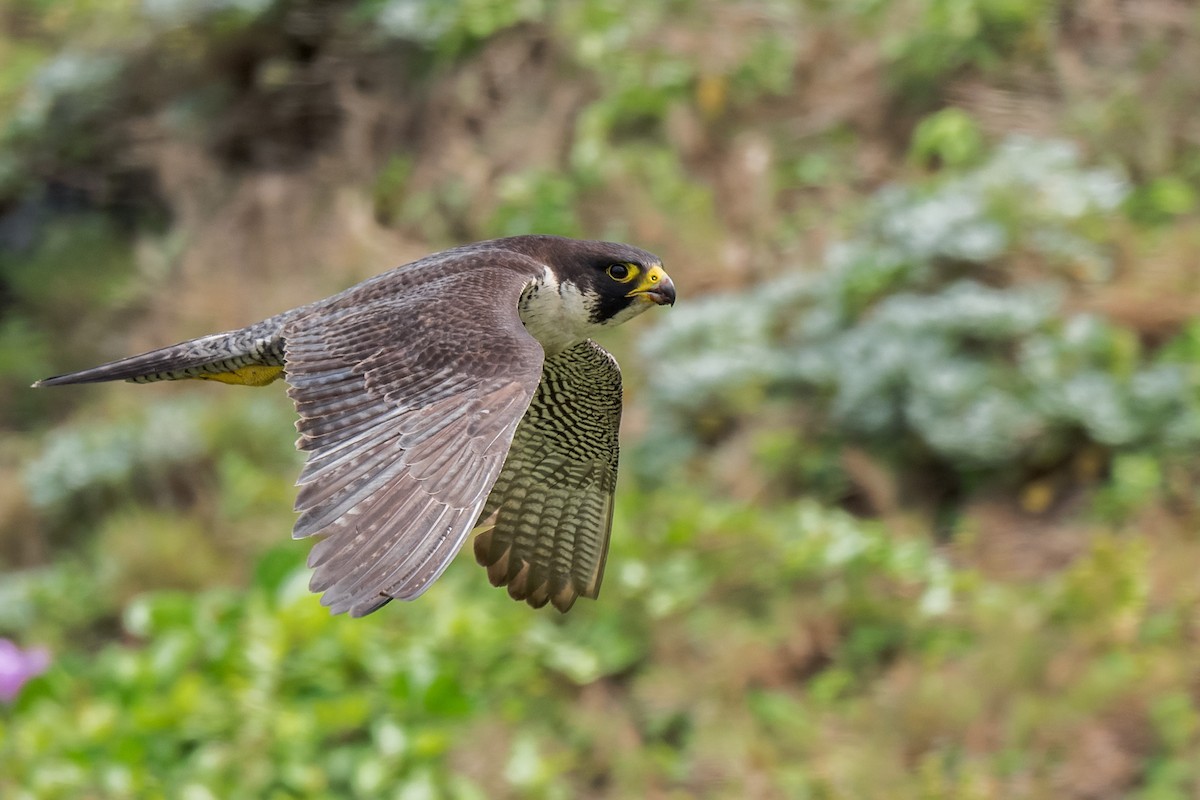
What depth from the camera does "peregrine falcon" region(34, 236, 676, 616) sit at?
10.9 feet

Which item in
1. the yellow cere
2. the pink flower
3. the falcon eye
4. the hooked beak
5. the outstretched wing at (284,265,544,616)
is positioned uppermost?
the outstretched wing at (284,265,544,616)

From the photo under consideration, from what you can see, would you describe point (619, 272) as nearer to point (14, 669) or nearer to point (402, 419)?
point (402, 419)

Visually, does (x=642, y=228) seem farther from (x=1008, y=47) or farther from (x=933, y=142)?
(x=1008, y=47)

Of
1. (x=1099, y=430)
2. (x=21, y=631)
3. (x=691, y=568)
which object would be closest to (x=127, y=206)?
(x=21, y=631)

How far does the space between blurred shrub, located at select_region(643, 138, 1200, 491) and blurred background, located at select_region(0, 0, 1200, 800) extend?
2 centimetres

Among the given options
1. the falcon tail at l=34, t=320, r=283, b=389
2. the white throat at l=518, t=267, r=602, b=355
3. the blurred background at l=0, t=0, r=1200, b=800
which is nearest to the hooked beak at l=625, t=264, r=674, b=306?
the white throat at l=518, t=267, r=602, b=355

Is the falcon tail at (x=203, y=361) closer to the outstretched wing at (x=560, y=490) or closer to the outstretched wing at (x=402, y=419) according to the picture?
the outstretched wing at (x=402, y=419)

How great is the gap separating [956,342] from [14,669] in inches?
165

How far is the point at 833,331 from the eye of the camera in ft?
26.1

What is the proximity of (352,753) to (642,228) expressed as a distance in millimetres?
3794

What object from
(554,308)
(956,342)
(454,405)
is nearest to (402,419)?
(454,405)

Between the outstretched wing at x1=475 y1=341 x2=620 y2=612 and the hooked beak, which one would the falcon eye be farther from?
the outstretched wing at x1=475 y1=341 x2=620 y2=612

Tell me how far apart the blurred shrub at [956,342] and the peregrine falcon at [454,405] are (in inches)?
106

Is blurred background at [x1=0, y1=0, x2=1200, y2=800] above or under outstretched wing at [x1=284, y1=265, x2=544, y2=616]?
under
